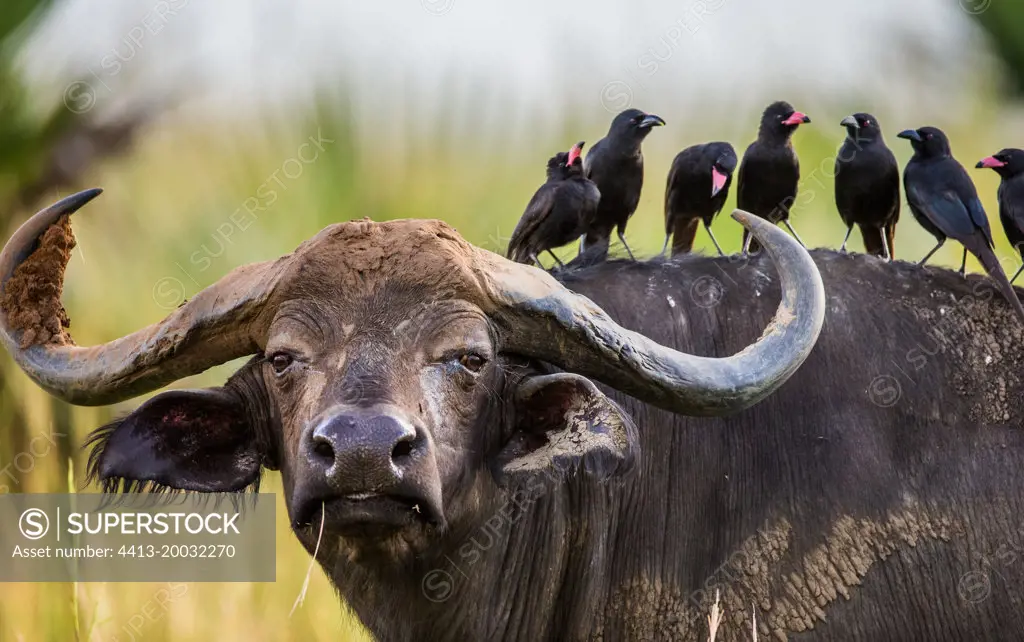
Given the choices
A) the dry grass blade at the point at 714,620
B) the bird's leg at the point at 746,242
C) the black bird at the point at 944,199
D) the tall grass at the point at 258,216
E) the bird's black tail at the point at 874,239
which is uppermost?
the black bird at the point at 944,199

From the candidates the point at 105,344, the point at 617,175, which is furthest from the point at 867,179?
the point at 105,344

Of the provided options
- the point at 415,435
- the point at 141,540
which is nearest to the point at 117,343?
the point at 415,435

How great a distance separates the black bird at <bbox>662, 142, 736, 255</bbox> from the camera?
23.9 feet

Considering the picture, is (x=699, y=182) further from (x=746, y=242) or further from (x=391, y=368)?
(x=391, y=368)

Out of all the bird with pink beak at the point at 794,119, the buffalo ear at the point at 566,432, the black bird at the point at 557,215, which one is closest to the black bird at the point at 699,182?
the bird with pink beak at the point at 794,119

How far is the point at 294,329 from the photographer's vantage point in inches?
193

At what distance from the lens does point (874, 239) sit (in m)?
7.43

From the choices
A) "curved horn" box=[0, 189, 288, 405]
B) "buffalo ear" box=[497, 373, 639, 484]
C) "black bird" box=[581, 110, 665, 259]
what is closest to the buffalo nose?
"buffalo ear" box=[497, 373, 639, 484]

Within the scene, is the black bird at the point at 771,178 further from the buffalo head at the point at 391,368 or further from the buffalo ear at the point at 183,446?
the buffalo ear at the point at 183,446

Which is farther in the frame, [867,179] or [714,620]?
[867,179]

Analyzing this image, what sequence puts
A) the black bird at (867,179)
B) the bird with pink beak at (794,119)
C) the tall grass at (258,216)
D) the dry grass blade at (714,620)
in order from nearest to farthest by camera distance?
the dry grass blade at (714,620)
the black bird at (867,179)
the bird with pink beak at (794,119)
the tall grass at (258,216)

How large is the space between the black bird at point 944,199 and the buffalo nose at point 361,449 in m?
3.13

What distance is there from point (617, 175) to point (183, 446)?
330 centimetres

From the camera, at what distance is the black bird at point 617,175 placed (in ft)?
25.0
